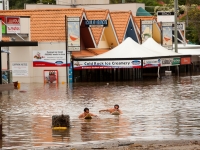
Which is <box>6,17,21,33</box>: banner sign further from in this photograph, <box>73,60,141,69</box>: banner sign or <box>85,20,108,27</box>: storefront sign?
<box>85,20,108,27</box>: storefront sign

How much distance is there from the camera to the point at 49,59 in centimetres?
5734

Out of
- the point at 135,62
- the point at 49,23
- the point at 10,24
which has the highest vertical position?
the point at 49,23

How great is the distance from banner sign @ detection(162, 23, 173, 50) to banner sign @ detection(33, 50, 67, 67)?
63.4ft

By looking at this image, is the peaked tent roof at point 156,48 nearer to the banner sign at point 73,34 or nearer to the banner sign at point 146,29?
the banner sign at point 146,29

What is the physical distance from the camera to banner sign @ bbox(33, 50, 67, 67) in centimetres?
5734

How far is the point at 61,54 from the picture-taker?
57.4 meters

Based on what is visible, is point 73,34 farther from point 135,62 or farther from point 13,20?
point 13,20

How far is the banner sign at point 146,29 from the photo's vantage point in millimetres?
71812

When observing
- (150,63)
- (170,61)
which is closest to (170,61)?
(170,61)

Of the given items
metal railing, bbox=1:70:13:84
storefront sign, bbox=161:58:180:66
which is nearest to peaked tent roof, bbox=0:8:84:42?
storefront sign, bbox=161:58:180:66

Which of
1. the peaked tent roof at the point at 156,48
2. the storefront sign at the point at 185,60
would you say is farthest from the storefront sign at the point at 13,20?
the storefront sign at the point at 185,60

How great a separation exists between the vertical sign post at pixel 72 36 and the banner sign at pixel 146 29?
15.3m

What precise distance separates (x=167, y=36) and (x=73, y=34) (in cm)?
1923

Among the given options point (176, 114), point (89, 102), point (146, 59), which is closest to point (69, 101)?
point (89, 102)
